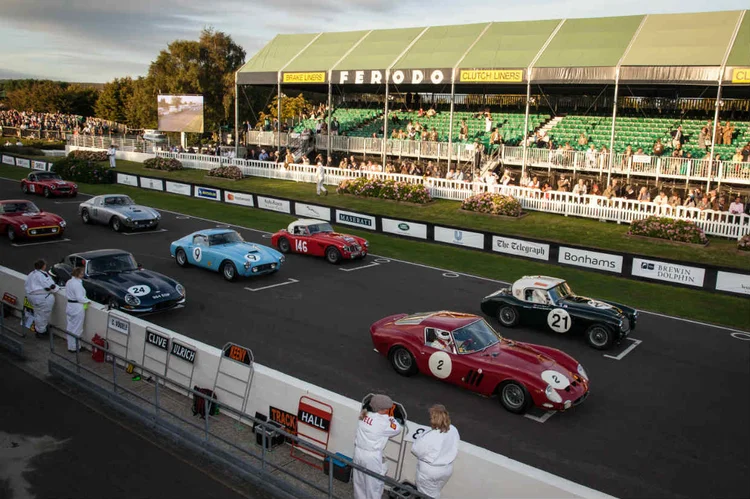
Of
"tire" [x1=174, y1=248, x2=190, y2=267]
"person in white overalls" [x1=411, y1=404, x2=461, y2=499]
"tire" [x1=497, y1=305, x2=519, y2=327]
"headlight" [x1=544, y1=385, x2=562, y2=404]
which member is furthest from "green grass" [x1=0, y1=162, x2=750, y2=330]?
"person in white overalls" [x1=411, y1=404, x2=461, y2=499]

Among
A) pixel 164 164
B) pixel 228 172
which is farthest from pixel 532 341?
pixel 164 164

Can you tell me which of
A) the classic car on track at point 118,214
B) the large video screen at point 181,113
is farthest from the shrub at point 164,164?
the classic car on track at point 118,214

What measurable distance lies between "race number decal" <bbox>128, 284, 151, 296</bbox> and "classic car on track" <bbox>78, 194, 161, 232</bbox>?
36.8 feet

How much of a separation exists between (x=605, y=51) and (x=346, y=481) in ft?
98.3

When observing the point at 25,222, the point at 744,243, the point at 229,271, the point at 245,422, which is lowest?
the point at 245,422

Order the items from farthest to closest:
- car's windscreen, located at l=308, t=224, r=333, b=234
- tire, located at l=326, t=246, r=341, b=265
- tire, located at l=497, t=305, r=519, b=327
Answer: car's windscreen, located at l=308, t=224, r=333, b=234, tire, located at l=326, t=246, r=341, b=265, tire, located at l=497, t=305, r=519, b=327

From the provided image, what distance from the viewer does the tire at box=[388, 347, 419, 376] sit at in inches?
472

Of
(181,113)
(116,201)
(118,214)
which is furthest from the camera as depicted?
(181,113)

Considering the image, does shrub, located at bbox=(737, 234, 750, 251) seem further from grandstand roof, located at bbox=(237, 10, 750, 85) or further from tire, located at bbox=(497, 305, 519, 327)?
tire, located at bbox=(497, 305, 519, 327)

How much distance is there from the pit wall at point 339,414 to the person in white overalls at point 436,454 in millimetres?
403

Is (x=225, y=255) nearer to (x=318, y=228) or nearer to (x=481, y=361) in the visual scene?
(x=318, y=228)

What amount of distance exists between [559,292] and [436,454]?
9357mm

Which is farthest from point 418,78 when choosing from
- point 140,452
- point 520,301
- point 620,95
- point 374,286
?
point 140,452

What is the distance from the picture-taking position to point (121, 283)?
15.1 m
